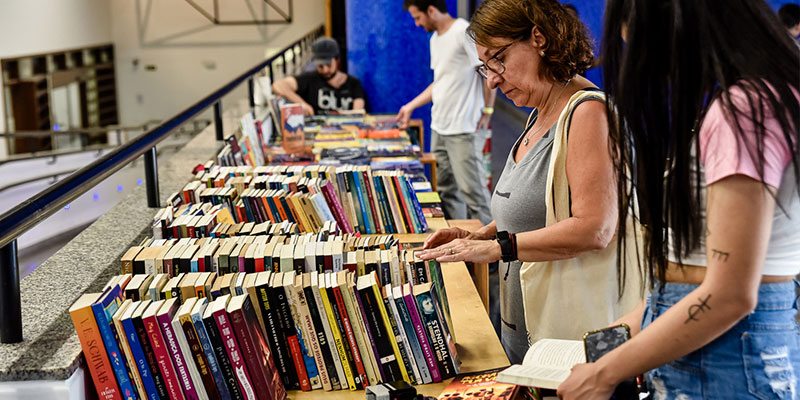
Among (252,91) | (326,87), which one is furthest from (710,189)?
(326,87)

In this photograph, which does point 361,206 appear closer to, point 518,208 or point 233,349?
point 518,208

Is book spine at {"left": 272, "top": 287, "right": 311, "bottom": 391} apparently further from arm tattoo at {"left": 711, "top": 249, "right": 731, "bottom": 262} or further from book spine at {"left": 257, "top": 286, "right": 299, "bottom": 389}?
arm tattoo at {"left": 711, "top": 249, "right": 731, "bottom": 262}

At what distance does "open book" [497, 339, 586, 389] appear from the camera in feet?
4.42

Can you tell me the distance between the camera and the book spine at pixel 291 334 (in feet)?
6.18

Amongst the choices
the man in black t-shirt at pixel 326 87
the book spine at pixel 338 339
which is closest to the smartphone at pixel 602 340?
the book spine at pixel 338 339

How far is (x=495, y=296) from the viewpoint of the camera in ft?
13.6

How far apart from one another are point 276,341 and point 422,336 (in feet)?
1.18

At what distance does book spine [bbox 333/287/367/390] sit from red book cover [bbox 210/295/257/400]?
0.91 feet

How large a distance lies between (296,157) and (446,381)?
282 centimetres

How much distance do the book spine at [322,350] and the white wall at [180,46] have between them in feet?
63.1

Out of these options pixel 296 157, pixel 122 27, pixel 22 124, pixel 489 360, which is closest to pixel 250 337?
pixel 489 360

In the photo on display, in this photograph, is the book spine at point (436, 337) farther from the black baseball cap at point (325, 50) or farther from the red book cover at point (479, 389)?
the black baseball cap at point (325, 50)

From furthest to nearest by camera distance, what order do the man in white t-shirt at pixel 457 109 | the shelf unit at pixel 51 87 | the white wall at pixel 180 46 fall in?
the white wall at pixel 180 46 < the shelf unit at pixel 51 87 < the man in white t-shirt at pixel 457 109

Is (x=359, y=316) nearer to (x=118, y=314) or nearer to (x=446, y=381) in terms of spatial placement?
(x=446, y=381)
